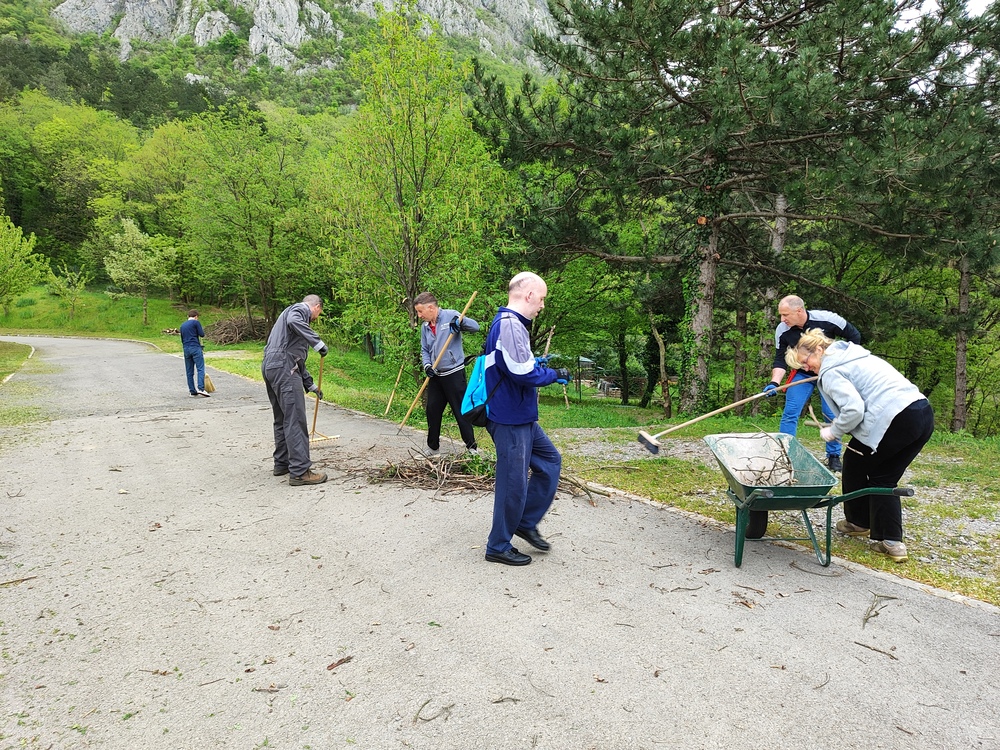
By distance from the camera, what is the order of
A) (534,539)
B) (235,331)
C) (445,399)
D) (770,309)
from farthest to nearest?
1. (235,331)
2. (770,309)
3. (445,399)
4. (534,539)

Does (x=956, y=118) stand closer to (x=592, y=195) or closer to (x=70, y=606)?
(x=592, y=195)

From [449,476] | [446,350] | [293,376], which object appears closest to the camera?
[293,376]

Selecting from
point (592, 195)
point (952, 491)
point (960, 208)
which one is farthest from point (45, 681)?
point (960, 208)

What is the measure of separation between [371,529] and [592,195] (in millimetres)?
8689

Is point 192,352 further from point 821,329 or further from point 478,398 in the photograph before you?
point 821,329

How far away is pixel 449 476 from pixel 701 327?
22.5 ft

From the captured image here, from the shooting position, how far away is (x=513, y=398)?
369cm

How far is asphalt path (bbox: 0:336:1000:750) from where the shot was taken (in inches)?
93.3

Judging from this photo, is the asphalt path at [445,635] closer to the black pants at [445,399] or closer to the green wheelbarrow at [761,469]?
the green wheelbarrow at [761,469]

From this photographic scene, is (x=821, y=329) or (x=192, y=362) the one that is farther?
(x=192, y=362)

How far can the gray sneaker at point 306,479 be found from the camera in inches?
226

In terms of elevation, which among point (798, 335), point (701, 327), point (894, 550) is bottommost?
point (894, 550)

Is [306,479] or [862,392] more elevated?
[862,392]

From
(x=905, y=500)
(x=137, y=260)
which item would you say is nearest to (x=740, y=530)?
(x=905, y=500)
